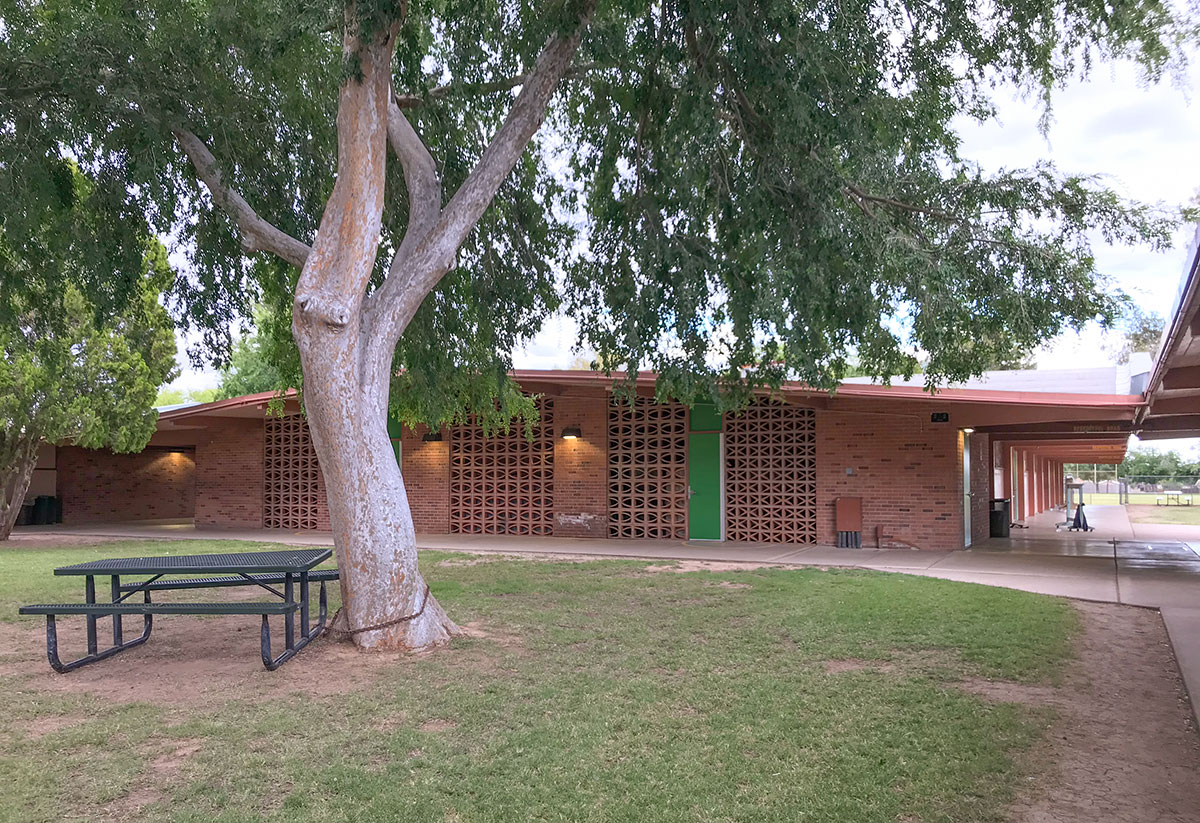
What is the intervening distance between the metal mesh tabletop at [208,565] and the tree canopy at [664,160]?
8.26ft

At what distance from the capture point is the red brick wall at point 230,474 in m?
21.5

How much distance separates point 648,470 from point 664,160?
978 cm

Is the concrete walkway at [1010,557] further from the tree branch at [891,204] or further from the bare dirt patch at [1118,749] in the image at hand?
the tree branch at [891,204]

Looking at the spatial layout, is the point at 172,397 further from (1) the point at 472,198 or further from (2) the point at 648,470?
(1) the point at 472,198

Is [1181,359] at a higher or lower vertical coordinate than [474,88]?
lower

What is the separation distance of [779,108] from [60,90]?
21.1ft

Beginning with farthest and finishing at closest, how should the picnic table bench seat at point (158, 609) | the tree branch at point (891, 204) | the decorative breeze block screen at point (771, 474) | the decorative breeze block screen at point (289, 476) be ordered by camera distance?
the decorative breeze block screen at point (289, 476) < the decorative breeze block screen at point (771, 474) < the tree branch at point (891, 204) < the picnic table bench seat at point (158, 609)

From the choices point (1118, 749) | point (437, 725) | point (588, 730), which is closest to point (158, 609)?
point (437, 725)

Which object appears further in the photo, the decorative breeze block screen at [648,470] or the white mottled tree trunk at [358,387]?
the decorative breeze block screen at [648,470]

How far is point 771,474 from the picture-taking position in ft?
55.5

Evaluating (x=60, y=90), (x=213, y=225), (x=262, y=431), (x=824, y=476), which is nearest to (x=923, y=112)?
(x=213, y=225)

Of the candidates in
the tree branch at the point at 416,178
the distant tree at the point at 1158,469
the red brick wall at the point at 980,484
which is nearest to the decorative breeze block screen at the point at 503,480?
the red brick wall at the point at 980,484

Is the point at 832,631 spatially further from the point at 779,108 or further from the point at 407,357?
the point at 407,357

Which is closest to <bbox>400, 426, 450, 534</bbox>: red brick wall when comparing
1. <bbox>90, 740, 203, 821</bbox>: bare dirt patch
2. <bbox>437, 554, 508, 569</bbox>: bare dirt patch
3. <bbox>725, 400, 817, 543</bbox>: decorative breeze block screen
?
<bbox>437, 554, 508, 569</bbox>: bare dirt patch
